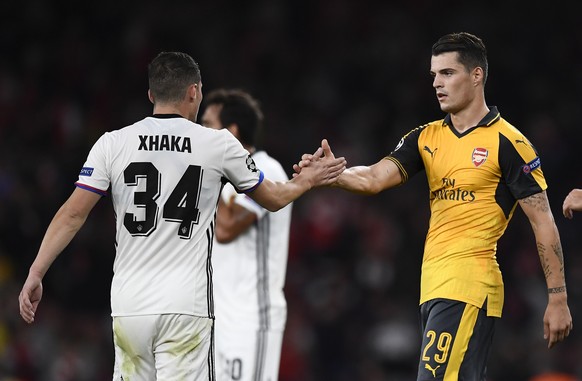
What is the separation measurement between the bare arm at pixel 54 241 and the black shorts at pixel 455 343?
6.35 feet

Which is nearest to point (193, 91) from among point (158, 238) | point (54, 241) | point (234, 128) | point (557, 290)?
point (158, 238)

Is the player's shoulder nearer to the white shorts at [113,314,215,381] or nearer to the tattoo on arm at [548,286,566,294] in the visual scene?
the white shorts at [113,314,215,381]

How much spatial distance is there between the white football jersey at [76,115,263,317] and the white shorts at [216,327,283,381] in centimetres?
185

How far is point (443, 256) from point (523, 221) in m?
8.35

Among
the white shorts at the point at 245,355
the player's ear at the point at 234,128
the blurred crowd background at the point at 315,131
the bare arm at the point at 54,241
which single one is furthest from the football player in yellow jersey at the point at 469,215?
the blurred crowd background at the point at 315,131

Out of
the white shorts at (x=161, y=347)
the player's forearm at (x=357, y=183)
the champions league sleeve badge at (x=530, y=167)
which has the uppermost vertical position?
the champions league sleeve badge at (x=530, y=167)

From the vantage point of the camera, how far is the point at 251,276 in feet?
24.3

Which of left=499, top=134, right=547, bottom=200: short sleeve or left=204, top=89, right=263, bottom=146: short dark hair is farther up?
left=204, top=89, right=263, bottom=146: short dark hair

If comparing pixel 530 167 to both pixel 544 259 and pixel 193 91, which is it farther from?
pixel 193 91

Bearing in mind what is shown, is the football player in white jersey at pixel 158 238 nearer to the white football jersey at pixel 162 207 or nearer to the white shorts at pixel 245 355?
the white football jersey at pixel 162 207

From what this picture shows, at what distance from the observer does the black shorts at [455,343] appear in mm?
5688

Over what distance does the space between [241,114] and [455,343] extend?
2682mm

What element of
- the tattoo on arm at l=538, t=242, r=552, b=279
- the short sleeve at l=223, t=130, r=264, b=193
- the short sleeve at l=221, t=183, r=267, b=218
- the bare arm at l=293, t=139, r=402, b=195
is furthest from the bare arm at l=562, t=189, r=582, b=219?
the short sleeve at l=221, t=183, r=267, b=218

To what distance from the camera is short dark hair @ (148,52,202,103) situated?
5645 millimetres
